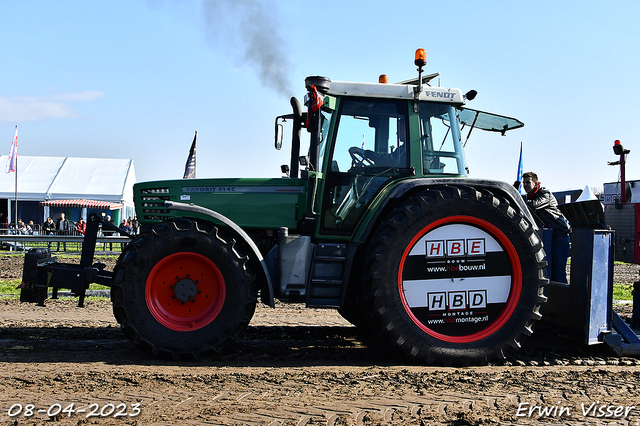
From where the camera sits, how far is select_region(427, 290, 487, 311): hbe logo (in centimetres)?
486

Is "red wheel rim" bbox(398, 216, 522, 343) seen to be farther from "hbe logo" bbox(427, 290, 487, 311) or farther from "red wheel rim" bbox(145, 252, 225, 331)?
"red wheel rim" bbox(145, 252, 225, 331)

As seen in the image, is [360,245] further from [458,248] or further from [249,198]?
[249,198]

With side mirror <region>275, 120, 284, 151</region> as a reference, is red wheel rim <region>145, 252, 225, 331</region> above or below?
below

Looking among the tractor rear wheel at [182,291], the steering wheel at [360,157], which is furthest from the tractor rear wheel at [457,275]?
the tractor rear wheel at [182,291]

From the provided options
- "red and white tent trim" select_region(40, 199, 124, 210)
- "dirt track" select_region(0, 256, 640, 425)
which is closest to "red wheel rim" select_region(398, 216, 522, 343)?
→ "dirt track" select_region(0, 256, 640, 425)

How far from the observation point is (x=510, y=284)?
4.92 m

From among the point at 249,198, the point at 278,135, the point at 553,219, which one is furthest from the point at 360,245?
the point at 553,219

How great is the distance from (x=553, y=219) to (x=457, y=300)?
1.75 meters

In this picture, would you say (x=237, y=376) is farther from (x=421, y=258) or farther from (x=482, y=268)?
(x=482, y=268)

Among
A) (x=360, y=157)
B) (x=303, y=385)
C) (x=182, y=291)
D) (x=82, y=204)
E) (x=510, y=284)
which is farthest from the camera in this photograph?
(x=82, y=204)

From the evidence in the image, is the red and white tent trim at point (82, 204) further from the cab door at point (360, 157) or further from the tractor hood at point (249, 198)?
the cab door at point (360, 157)

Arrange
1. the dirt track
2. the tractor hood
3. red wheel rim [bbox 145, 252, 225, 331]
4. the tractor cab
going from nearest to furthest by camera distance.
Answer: the dirt track, red wheel rim [bbox 145, 252, 225, 331], the tractor cab, the tractor hood

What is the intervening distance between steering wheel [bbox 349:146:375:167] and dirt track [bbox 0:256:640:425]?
183cm

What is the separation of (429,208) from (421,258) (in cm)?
46
